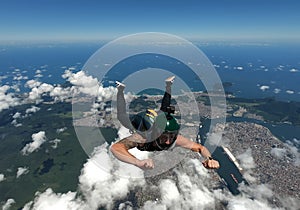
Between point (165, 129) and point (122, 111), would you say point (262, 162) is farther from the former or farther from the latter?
point (165, 129)

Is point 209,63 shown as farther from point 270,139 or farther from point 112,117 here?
point 270,139

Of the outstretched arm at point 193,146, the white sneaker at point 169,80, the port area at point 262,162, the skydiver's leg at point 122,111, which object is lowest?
the port area at point 262,162

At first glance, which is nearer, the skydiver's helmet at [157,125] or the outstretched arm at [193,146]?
the skydiver's helmet at [157,125]

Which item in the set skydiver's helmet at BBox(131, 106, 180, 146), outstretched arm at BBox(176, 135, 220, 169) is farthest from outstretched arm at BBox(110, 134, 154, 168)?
outstretched arm at BBox(176, 135, 220, 169)

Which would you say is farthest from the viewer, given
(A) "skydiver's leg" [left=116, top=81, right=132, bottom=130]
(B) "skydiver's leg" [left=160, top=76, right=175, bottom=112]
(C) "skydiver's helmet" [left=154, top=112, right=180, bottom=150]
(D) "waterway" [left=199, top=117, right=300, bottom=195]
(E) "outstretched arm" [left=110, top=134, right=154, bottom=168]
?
(D) "waterway" [left=199, top=117, right=300, bottom=195]

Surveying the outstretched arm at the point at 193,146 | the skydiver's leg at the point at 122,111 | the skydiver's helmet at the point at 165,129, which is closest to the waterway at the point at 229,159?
the outstretched arm at the point at 193,146

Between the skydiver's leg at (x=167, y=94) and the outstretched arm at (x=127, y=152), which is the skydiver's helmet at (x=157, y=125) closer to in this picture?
the outstretched arm at (x=127, y=152)

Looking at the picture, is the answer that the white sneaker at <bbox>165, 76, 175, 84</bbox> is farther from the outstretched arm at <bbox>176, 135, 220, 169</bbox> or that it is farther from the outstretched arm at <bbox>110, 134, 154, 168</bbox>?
the outstretched arm at <bbox>110, 134, 154, 168</bbox>

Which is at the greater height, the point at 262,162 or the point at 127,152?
the point at 127,152

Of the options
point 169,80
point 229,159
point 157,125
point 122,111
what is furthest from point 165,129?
point 229,159
